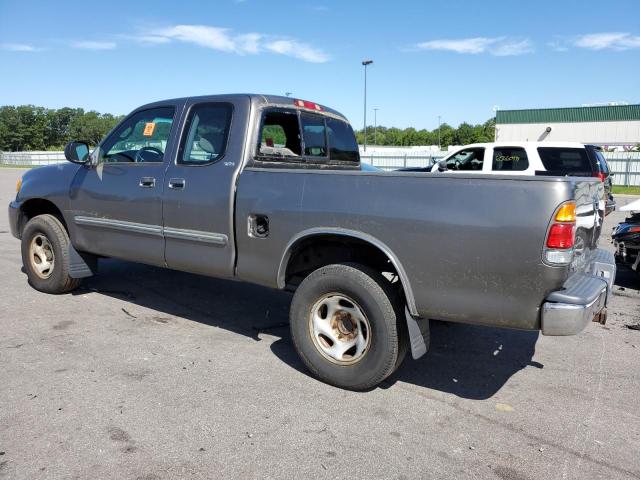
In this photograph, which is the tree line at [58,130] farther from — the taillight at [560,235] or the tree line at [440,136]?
the taillight at [560,235]

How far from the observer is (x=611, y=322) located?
5.29 metres

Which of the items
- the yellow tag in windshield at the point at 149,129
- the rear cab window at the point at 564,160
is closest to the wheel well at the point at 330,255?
the yellow tag in windshield at the point at 149,129

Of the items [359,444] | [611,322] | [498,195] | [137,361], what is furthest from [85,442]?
[611,322]

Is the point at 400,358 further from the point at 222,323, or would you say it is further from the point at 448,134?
the point at 448,134

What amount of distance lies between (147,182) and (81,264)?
1.56 m

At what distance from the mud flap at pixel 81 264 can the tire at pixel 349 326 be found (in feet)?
9.40

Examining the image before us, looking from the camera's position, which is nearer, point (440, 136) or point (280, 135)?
point (280, 135)

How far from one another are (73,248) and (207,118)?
2.17 meters

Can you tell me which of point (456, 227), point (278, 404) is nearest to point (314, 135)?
point (456, 227)

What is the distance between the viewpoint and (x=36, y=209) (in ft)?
19.6

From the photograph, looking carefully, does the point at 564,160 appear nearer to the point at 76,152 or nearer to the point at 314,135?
the point at 314,135

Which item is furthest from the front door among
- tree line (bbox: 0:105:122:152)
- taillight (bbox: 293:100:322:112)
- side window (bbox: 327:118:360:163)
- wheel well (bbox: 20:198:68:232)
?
tree line (bbox: 0:105:122:152)

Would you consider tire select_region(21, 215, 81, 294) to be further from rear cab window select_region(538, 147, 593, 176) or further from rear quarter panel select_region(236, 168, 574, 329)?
rear cab window select_region(538, 147, 593, 176)

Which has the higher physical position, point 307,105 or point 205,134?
point 307,105
